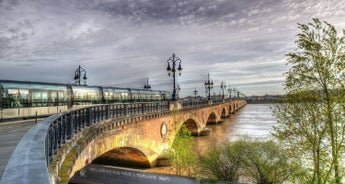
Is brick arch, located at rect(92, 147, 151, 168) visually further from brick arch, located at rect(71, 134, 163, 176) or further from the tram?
the tram

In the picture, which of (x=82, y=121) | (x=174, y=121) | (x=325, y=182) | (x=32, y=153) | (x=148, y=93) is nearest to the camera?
(x=32, y=153)

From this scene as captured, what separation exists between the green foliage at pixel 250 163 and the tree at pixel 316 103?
2.19 m

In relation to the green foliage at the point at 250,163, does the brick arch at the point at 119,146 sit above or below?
above

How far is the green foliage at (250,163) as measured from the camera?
15492 millimetres

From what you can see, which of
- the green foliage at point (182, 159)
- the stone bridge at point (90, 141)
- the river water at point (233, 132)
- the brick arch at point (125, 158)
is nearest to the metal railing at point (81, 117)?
the stone bridge at point (90, 141)

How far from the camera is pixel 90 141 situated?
8.70 m

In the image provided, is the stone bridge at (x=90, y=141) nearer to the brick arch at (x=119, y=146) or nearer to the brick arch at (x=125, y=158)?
the brick arch at (x=119, y=146)

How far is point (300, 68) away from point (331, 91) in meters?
2.13

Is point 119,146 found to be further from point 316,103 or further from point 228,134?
point 228,134

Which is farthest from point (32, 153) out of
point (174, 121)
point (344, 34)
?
point (174, 121)

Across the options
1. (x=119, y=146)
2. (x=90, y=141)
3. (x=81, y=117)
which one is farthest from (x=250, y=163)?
(x=81, y=117)

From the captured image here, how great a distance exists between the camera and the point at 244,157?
1681cm

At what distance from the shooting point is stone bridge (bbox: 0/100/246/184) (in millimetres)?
1704

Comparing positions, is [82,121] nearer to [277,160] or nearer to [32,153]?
[32,153]
